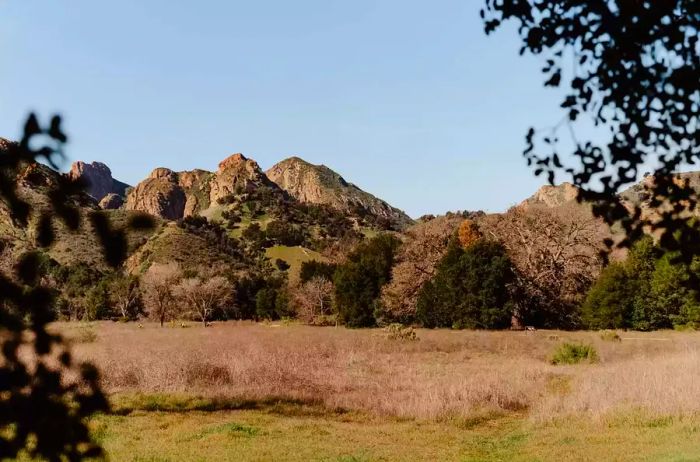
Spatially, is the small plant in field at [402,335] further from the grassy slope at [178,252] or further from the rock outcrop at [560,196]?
the grassy slope at [178,252]

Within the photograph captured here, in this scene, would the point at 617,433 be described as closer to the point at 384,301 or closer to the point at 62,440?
the point at 62,440

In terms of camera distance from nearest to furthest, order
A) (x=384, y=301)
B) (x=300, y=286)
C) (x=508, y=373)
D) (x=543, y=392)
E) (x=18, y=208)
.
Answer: (x=18, y=208)
(x=543, y=392)
(x=508, y=373)
(x=384, y=301)
(x=300, y=286)

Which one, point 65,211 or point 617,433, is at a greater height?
point 65,211

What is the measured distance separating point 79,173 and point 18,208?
0.25m

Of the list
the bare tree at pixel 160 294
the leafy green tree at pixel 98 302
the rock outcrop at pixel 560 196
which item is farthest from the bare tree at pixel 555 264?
the leafy green tree at pixel 98 302

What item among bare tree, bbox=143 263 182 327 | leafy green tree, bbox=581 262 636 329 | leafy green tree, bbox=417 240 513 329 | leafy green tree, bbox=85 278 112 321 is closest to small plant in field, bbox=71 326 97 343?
leafy green tree, bbox=417 240 513 329

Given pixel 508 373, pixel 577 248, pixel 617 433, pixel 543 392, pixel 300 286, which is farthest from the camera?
pixel 300 286

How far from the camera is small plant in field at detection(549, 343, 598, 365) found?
24.9 meters

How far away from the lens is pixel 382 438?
12672 millimetres

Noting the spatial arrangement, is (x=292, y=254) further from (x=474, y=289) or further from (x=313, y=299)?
(x=474, y=289)

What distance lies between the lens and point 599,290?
156ft

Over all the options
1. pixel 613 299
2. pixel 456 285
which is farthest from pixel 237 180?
pixel 613 299

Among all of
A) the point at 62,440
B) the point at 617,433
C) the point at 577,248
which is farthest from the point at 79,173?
the point at 577,248

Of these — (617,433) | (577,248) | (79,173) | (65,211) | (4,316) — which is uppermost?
(577,248)
